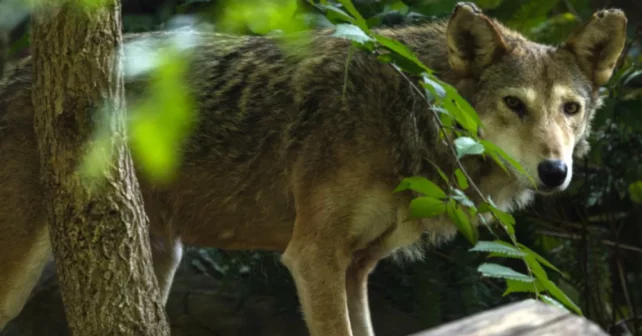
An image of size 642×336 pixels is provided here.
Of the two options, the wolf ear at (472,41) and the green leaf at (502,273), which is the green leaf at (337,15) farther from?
the wolf ear at (472,41)

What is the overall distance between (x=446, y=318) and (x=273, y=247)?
5.77 feet

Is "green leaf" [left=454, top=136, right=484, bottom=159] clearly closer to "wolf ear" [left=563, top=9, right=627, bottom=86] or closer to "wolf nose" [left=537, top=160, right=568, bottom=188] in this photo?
"wolf nose" [left=537, top=160, right=568, bottom=188]

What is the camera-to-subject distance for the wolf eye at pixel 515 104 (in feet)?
12.1

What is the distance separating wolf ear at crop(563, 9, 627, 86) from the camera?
12.4 feet

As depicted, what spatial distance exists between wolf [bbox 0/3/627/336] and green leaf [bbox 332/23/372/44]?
4.88 ft

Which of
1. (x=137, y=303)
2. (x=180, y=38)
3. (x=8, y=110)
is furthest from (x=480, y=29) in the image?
(x=180, y=38)

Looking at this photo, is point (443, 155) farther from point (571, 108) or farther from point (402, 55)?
point (402, 55)

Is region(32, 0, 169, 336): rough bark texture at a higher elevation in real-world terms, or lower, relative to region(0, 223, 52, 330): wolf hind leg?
higher

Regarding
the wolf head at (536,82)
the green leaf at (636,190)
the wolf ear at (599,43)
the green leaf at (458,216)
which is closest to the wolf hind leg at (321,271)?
the wolf head at (536,82)

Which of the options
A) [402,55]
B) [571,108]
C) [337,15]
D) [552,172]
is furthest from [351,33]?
[571,108]

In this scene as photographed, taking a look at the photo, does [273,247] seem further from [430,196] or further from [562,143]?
[430,196]

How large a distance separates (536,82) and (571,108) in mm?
221

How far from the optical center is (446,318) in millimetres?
5547

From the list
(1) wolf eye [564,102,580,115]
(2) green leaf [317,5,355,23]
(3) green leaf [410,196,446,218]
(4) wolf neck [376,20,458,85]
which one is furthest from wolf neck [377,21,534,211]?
(2) green leaf [317,5,355,23]
